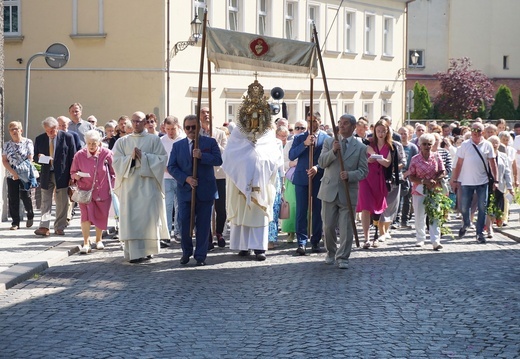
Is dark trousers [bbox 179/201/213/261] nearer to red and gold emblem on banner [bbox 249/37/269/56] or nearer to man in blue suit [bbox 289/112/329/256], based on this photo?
man in blue suit [bbox 289/112/329/256]

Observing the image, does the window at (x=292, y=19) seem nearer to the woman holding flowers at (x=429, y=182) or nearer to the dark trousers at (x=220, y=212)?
the dark trousers at (x=220, y=212)

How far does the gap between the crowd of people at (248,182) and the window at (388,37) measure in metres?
26.9

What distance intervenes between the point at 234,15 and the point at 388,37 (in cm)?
1348

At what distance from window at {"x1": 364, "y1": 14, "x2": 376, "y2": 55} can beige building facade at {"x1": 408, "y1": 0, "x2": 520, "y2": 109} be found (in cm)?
2151

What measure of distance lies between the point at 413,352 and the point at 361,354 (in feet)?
1.38

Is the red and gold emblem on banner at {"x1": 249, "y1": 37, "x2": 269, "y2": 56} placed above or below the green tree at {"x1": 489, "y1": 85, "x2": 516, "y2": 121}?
below

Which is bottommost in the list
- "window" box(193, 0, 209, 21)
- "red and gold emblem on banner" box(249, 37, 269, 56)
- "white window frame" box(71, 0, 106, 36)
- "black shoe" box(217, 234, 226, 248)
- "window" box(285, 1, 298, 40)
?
"black shoe" box(217, 234, 226, 248)

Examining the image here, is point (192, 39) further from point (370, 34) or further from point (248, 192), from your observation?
point (248, 192)

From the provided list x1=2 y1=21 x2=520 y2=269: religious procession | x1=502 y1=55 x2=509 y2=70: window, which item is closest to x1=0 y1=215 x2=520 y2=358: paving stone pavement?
x1=2 y1=21 x2=520 y2=269: religious procession

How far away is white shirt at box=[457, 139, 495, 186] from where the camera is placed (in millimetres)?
17734

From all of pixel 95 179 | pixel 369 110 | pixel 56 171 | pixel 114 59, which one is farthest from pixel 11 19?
pixel 95 179

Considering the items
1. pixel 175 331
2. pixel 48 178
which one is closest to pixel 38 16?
pixel 48 178

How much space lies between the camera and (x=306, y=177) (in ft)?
52.5

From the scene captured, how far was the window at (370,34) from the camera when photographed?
147 feet
